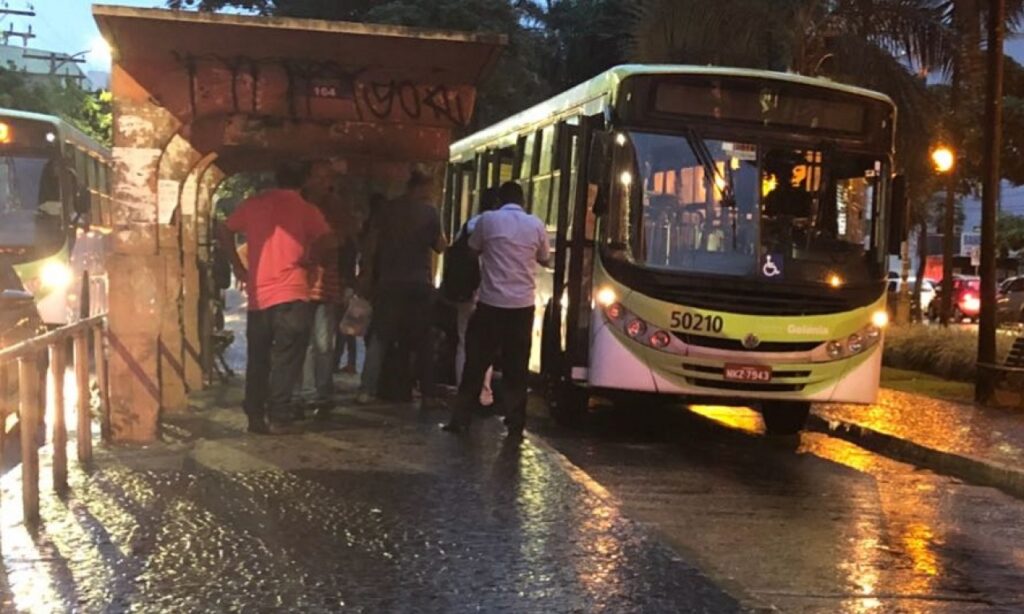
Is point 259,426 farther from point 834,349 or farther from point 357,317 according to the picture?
point 834,349

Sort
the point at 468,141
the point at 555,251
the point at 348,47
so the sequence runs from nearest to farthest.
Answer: the point at 348,47 → the point at 555,251 → the point at 468,141

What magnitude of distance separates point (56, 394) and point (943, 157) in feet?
50.2

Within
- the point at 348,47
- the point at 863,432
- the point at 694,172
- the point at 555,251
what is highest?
the point at 348,47

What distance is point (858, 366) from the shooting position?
9992mm

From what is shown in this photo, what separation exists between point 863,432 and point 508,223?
4232 mm

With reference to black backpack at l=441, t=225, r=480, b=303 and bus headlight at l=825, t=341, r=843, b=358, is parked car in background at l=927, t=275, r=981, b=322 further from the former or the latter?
black backpack at l=441, t=225, r=480, b=303

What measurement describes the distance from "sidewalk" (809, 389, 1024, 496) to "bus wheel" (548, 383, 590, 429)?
266cm

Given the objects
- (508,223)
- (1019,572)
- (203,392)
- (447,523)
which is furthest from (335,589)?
(203,392)

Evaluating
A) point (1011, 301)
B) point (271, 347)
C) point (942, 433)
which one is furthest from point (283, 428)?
point (1011, 301)

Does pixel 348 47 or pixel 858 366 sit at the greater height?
pixel 348 47

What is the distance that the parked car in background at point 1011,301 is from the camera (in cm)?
3319

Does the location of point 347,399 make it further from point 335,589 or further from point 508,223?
point 335,589

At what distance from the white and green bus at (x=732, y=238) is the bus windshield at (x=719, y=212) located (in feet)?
0.04

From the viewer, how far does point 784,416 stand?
36.3 feet
